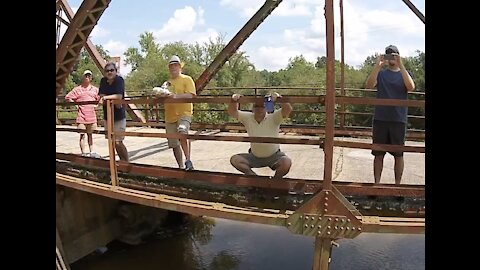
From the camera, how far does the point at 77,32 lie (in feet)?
26.6

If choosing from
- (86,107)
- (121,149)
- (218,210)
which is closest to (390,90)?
(218,210)

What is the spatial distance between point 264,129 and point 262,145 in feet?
0.56

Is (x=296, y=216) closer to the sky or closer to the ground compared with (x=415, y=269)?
closer to the sky

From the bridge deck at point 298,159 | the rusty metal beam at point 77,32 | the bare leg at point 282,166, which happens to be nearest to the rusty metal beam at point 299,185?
the bare leg at point 282,166

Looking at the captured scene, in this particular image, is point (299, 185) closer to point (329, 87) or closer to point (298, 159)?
point (329, 87)

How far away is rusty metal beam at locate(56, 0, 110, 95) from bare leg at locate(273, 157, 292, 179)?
4724 mm

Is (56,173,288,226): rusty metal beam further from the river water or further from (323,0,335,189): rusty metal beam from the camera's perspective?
the river water

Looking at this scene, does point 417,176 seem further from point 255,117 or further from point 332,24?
point 332,24

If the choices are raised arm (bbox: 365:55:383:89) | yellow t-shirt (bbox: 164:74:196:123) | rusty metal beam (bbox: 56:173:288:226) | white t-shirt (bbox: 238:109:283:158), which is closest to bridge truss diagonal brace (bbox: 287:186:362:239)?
rusty metal beam (bbox: 56:173:288:226)

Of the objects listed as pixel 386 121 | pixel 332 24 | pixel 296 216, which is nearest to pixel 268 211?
pixel 296 216

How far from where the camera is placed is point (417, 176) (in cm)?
611
